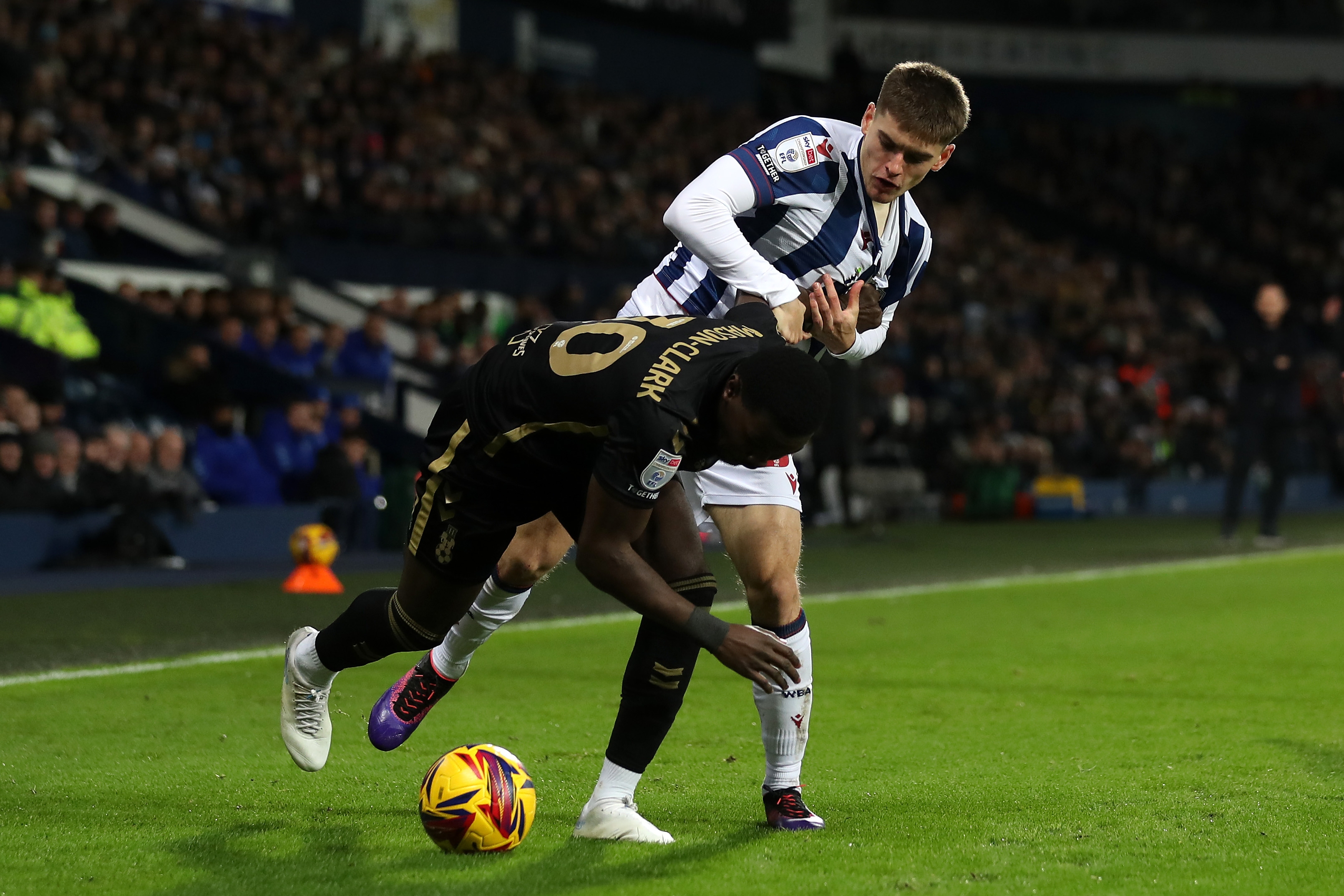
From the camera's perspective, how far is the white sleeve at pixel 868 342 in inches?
198

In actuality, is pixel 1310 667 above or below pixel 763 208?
below

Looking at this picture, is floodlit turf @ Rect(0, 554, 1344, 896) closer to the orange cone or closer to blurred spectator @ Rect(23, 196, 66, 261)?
the orange cone

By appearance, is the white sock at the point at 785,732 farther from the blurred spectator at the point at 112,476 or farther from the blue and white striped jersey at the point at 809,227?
the blurred spectator at the point at 112,476

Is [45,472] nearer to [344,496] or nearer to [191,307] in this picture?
[344,496]

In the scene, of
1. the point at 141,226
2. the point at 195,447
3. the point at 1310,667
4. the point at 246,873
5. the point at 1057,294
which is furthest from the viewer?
the point at 1057,294

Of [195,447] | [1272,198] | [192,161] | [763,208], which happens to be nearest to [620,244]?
[192,161]

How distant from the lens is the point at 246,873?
12.9ft

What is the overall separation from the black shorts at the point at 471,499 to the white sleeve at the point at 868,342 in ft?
3.40

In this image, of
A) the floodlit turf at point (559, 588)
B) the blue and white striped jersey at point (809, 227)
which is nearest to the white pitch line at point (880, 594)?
the floodlit turf at point (559, 588)

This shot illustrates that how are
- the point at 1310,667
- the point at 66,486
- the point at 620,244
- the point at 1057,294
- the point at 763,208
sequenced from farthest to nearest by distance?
the point at 1057,294
the point at 620,244
the point at 66,486
the point at 1310,667
the point at 763,208

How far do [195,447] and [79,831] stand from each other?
9.91m

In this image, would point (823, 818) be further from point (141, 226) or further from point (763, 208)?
point (141, 226)

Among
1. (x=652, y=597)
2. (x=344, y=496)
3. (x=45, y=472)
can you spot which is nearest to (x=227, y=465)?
(x=344, y=496)

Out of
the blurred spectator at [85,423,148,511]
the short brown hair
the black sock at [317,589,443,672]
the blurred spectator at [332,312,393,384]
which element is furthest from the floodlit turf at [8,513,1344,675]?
the short brown hair
